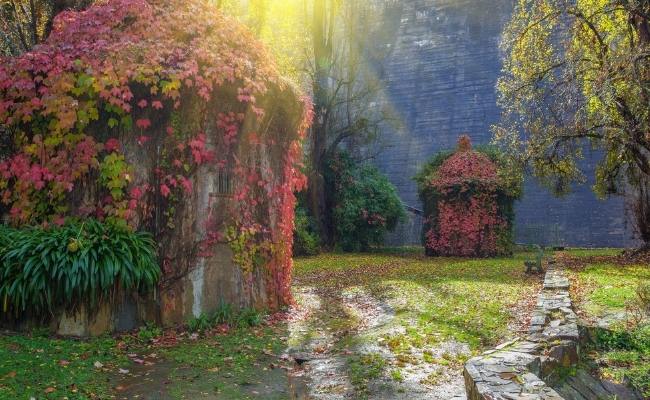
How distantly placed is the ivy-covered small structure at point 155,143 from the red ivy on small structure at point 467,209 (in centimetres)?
1172

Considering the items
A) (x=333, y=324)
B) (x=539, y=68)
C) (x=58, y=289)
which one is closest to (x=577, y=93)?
(x=539, y=68)

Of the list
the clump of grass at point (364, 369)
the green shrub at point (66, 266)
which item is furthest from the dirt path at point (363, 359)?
the green shrub at point (66, 266)

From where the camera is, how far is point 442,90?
25.4 meters

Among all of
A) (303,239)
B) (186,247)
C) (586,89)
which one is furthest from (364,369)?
(303,239)

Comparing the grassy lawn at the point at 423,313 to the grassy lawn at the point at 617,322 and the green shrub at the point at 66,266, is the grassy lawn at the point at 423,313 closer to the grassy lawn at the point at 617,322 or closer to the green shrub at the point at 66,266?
the grassy lawn at the point at 617,322

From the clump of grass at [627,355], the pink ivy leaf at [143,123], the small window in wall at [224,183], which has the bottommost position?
the clump of grass at [627,355]

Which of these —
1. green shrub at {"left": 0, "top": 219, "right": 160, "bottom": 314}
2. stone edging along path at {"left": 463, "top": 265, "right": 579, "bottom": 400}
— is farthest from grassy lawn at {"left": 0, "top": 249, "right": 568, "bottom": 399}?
stone edging along path at {"left": 463, "top": 265, "right": 579, "bottom": 400}

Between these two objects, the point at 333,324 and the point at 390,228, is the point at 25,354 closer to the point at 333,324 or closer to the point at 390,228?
the point at 333,324

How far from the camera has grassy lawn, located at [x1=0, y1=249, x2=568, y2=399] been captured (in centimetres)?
480

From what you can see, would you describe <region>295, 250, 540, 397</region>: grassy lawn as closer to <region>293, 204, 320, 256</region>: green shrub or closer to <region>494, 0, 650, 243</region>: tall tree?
<region>494, 0, 650, 243</region>: tall tree

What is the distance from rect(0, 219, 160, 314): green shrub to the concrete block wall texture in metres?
17.7

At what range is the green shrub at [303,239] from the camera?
740 inches

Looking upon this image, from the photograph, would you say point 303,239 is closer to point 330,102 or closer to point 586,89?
point 330,102

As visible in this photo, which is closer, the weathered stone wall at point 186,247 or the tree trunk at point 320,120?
the weathered stone wall at point 186,247
